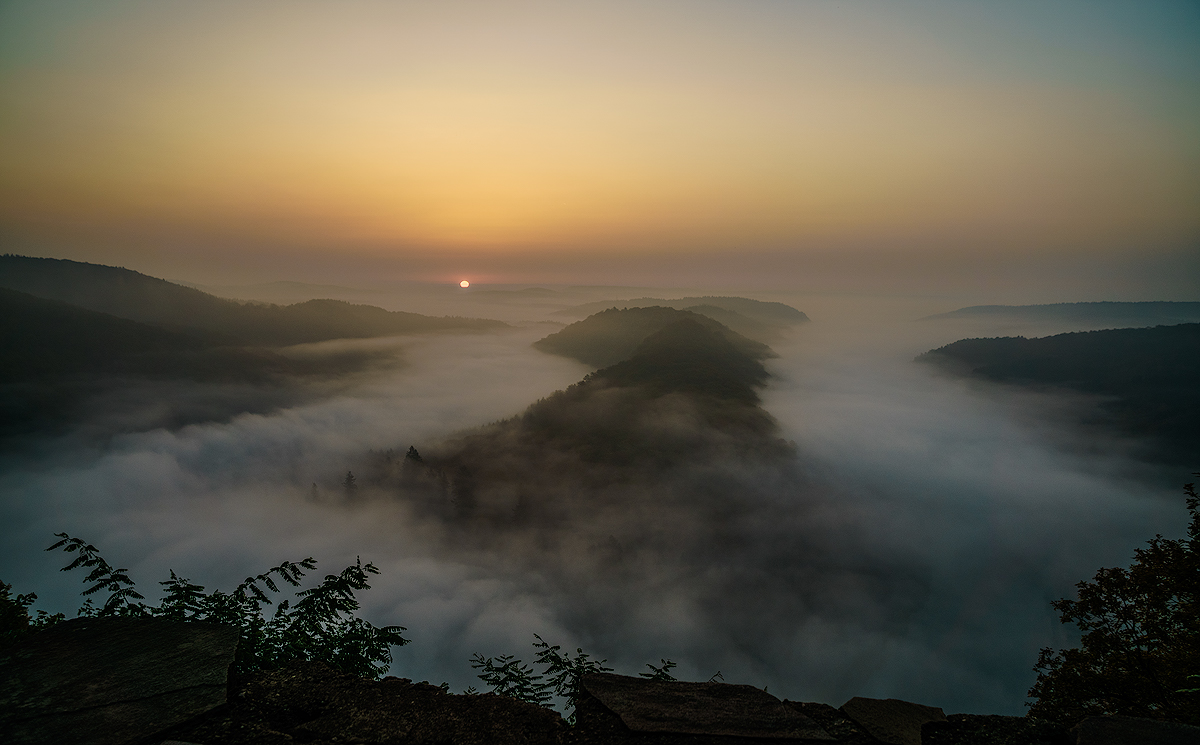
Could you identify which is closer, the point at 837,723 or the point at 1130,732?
the point at 1130,732

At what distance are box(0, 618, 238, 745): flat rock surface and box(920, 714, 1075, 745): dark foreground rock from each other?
280 inches

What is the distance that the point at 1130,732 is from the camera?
457cm

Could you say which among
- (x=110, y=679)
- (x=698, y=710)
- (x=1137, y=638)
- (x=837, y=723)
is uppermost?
(x=110, y=679)

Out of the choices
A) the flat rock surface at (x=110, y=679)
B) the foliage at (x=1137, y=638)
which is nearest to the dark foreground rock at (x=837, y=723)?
the flat rock surface at (x=110, y=679)

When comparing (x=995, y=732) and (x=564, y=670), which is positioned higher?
(x=995, y=732)

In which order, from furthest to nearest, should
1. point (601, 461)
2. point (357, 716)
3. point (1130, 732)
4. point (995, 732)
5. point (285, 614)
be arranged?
1. point (601, 461)
2. point (285, 614)
3. point (995, 732)
4. point (1130, 732)
5. point (357, 716)

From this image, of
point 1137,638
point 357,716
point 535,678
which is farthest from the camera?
point 1137,638

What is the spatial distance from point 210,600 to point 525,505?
152896 mm

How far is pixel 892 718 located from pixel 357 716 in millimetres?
5488

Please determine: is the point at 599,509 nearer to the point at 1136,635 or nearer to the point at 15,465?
the point at 1136,635

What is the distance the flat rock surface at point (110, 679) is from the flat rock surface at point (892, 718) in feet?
20.9

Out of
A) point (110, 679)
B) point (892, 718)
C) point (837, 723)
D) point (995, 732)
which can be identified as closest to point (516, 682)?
point (837, 723)

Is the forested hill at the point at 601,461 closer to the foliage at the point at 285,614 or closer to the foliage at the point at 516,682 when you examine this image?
the foliage at the point at 285,614

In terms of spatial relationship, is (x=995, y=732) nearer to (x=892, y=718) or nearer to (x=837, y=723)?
(x=892, y=718)
